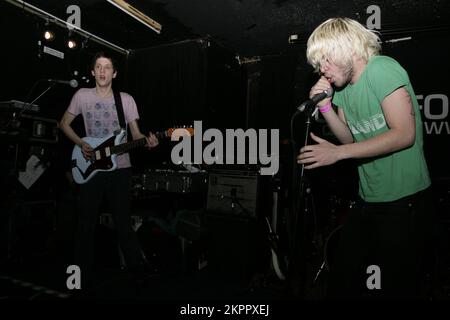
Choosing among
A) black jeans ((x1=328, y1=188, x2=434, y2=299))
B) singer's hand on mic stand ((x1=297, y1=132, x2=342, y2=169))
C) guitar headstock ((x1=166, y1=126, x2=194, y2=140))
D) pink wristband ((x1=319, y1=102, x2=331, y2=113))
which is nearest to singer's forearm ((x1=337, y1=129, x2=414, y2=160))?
singer's hand on mic stand ((x1=297, y1=132, x2=342, y2=169))

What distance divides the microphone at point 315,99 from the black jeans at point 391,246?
0.60 meters

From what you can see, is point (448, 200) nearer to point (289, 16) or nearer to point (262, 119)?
point (289, 16)

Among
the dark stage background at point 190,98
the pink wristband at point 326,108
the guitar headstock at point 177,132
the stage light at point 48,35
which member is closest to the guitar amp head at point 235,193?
the dark stage background at point 190,98

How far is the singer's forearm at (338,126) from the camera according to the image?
1.91 metres

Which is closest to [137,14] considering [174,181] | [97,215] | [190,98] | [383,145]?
[190,98]

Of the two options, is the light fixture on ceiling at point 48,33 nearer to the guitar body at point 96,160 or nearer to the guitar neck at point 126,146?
the guitar body at point 96,160

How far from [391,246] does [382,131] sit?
1.88 feet

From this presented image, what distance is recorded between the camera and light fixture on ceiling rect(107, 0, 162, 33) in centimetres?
475

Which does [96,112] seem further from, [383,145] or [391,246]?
[391,246]

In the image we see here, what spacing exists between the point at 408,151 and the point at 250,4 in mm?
3986

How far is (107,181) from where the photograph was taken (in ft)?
10.2

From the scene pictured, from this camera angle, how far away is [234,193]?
3922 mm

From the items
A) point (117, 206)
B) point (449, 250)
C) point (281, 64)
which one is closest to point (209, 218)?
point (117, 206)

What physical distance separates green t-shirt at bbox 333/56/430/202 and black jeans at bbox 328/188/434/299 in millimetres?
55
